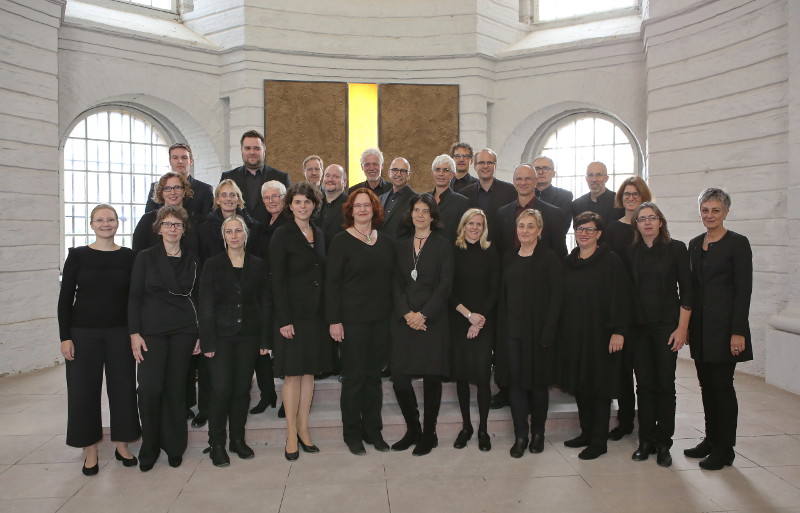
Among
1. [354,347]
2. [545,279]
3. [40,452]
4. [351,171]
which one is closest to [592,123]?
[351,171]

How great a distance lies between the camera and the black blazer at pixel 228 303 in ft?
12.8

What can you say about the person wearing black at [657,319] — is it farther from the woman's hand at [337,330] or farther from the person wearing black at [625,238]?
the woman's hand at [337,330]

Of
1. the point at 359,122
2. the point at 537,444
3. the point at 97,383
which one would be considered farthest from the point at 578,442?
the point at 359,122

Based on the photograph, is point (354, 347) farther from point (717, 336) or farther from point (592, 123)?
point (592, 123)

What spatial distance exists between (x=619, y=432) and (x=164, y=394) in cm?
310

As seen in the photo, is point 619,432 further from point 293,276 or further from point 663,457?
point 293,276

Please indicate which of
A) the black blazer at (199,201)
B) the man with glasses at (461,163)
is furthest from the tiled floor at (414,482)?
the man with glasses at (461,163)

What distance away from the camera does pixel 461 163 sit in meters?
5.23

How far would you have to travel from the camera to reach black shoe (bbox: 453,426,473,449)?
4297 millimetres

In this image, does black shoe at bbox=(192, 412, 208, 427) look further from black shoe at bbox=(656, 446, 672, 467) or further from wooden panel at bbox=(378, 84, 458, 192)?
wooden panel at bbox=(378, 84, 458, 192)

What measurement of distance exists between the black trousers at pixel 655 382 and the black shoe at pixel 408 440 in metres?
1.47

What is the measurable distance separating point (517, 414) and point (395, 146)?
554 centimetres

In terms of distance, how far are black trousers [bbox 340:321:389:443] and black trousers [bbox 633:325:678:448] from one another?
65.1 inches

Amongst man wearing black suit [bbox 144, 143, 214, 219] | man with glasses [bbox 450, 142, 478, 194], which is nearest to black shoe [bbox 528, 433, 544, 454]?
man with glasses [bbox 450, 142, 478, 194]
